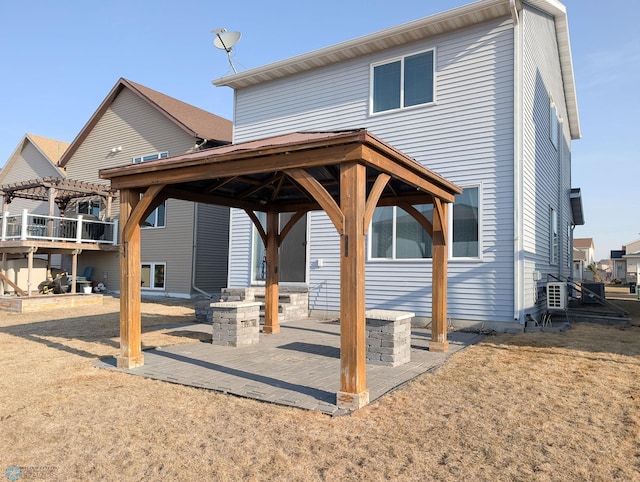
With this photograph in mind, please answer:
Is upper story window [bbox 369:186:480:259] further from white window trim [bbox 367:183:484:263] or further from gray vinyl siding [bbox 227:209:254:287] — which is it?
gray vinyl siding [bbox 227:209:254:287]

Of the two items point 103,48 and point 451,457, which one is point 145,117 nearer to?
point 103,48

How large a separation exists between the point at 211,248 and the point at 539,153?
11.1 m

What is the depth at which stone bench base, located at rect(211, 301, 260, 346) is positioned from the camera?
23.7ft

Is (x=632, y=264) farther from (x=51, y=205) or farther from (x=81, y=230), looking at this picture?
(x=51, y=205)

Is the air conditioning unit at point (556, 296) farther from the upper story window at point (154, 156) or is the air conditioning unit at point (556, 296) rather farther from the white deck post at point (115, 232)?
the white deck post at point (115, 232)

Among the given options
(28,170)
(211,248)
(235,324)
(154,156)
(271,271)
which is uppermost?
(28,170)

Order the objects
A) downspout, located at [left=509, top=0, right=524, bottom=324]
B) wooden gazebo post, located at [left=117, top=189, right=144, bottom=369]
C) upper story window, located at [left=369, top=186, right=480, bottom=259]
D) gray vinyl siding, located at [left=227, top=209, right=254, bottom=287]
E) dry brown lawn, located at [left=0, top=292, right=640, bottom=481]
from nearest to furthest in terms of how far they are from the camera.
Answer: dry brown lawn, located at [left=0, top=292, right=640, bottom=481], wooden gazebo post, located at [left=117, top=189, right=144, bottom=369], downspout, located at [left=509, top=0, right=524, bottom=324], upper story window, located at [left=369, top=186, right=480, bottom=259], gray vinyl siding, located at [left=227, top=209, right=254, bottom=287]

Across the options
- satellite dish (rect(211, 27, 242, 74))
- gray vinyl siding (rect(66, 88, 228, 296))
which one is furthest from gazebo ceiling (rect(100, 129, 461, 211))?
gray vinyl siding (rect(66, 88, 228, 296))

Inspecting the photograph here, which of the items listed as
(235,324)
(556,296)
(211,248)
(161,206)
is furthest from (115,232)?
(556,296)

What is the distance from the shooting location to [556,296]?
9875 mm

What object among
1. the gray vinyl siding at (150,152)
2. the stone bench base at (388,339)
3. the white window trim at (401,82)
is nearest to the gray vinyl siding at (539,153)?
the white window trim at (401,82)

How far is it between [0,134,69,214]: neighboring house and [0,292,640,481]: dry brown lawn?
17.7 metres

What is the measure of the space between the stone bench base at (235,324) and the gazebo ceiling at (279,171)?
1.78 meters

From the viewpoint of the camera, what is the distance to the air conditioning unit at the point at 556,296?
9750mm
